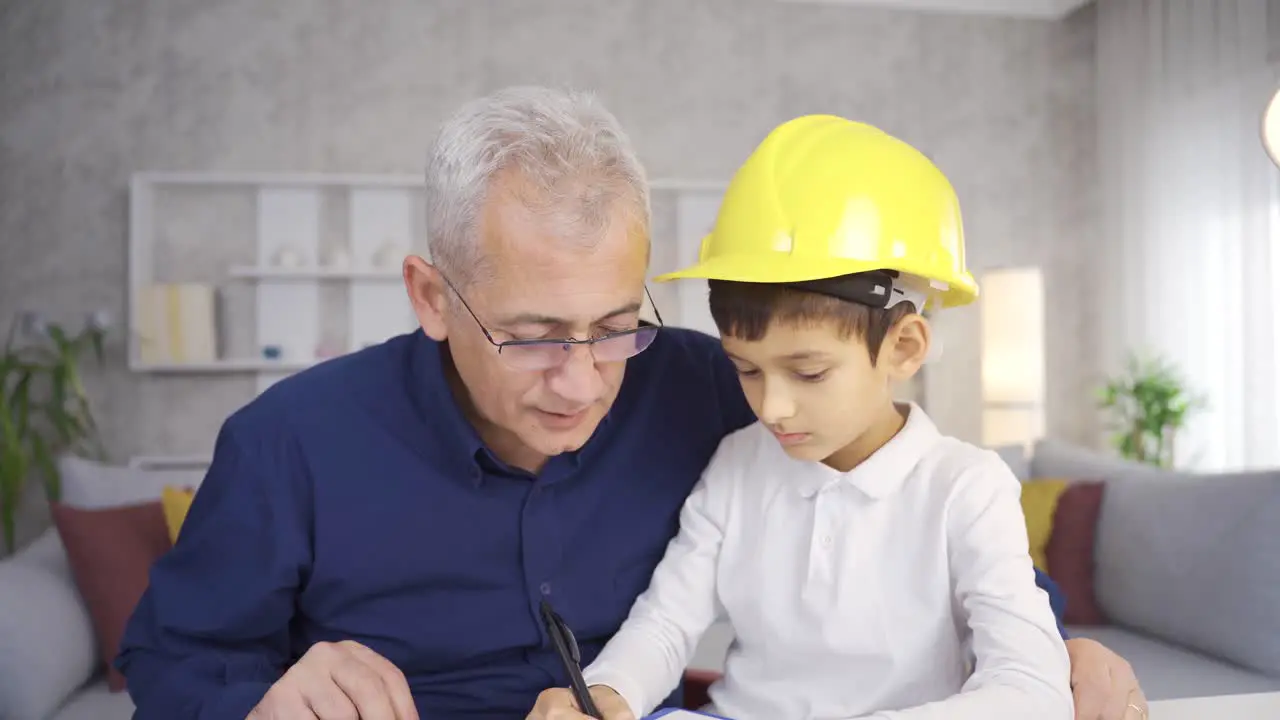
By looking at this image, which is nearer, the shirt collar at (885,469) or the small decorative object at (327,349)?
the shirt collar at (885,469)

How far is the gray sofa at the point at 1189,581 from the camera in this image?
252 cm

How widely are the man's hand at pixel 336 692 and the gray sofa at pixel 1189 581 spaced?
191cm

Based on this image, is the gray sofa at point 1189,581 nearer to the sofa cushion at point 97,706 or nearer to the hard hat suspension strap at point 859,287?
the sofa cushion at point 97,706

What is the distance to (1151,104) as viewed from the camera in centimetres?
487

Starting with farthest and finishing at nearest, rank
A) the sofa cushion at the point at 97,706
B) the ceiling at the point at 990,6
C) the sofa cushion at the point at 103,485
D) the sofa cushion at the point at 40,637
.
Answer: the ceiling at the point at 990,6, the sofa cushion at the point at 103,485, the sofa cushion at the point at 97,706, the sofa cushion at the point at 40,637

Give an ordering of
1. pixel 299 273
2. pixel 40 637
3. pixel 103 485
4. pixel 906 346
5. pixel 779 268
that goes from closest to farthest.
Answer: pixel 779 268, pixel 906 346, pixel 40 637, pixel 103 485, pixel 299 273

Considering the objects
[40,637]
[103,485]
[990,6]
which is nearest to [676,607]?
[40,637]

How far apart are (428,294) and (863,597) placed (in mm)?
672

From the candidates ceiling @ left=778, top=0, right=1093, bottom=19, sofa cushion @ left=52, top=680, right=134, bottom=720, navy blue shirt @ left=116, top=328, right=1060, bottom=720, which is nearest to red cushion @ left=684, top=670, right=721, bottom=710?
navy blue shirt @ left=116, top=328, right=1060, bottom=720

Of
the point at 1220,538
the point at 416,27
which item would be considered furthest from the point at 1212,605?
the point at 416,27

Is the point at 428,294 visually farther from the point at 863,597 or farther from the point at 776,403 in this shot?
the point at 863,597

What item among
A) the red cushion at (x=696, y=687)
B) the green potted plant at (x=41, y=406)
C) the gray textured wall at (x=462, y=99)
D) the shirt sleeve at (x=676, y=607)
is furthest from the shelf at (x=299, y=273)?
the shirt sleeve at (x=676, y=607)

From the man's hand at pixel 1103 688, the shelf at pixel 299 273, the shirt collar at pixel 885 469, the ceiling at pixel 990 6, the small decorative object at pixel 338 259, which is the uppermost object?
the ceiling at pixel 990 6

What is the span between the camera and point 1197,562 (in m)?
2.69
